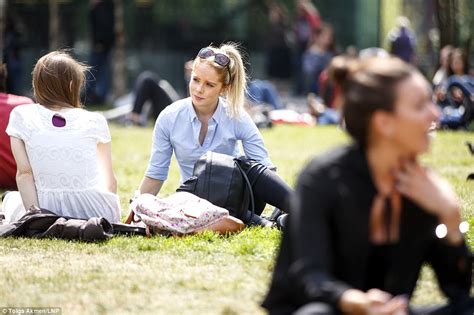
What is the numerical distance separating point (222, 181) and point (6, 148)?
273 cm

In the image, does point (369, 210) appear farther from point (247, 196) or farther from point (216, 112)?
point (216, 112)

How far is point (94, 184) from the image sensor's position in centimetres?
702

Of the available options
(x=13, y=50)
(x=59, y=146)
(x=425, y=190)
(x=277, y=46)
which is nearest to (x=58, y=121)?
(x=59, y=146)

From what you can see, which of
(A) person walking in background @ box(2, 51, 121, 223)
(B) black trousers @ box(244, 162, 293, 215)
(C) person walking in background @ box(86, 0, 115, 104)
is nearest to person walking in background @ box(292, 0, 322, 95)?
(C) person walking in background @ box(86, 0, 115, 104)

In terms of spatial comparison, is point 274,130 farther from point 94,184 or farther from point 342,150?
point 342,150

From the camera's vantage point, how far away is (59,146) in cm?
689

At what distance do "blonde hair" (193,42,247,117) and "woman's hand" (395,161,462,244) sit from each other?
3.65m

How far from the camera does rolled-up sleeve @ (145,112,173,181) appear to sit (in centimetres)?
740

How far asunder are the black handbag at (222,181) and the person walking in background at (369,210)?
301 centimetres

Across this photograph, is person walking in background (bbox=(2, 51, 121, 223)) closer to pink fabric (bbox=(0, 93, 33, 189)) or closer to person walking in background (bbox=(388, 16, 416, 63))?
pink fabric (bbox=(0, 93, 33, 189))

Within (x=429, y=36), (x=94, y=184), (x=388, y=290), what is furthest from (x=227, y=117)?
(x=429, y=36)

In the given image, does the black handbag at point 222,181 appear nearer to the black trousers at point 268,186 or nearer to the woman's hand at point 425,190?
the black trousers at point 268,186

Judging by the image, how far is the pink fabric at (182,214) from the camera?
22.2ft

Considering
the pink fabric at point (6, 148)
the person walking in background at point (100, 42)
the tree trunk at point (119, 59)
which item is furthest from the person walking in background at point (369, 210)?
the tree trunk at point (119, 59)
